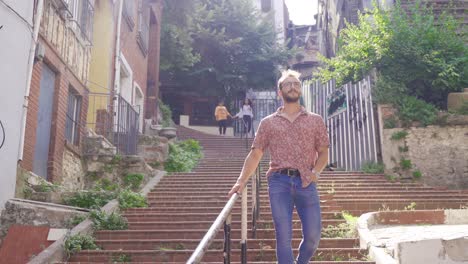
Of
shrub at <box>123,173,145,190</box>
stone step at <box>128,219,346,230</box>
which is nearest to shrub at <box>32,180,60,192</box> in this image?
stone step at <box>128,219,346,230</box>

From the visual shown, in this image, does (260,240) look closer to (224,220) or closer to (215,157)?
(224,220)

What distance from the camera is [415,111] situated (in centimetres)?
1243

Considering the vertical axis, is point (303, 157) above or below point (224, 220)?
above

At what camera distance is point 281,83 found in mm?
4449

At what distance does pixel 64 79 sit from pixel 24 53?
241cm

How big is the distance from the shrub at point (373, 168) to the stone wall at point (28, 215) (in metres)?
6.69

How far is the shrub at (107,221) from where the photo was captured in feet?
25.6

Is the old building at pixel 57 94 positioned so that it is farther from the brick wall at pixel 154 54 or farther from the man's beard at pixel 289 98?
the brick wall at pixel 154 54

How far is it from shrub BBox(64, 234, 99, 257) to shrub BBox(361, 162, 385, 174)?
22.4 feet

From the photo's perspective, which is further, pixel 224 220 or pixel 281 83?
pixel 281 83

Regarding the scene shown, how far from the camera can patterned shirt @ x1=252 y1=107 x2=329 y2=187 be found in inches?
169

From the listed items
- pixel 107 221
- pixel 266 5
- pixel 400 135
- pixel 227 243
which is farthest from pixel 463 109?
pixel 266 5

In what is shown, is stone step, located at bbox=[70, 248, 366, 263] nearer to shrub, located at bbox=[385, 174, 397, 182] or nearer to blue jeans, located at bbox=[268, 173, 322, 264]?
blue jeans, located at bbox=[268, 173, 322, 264]

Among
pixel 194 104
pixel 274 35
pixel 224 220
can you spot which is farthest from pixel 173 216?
pixel 274 35
